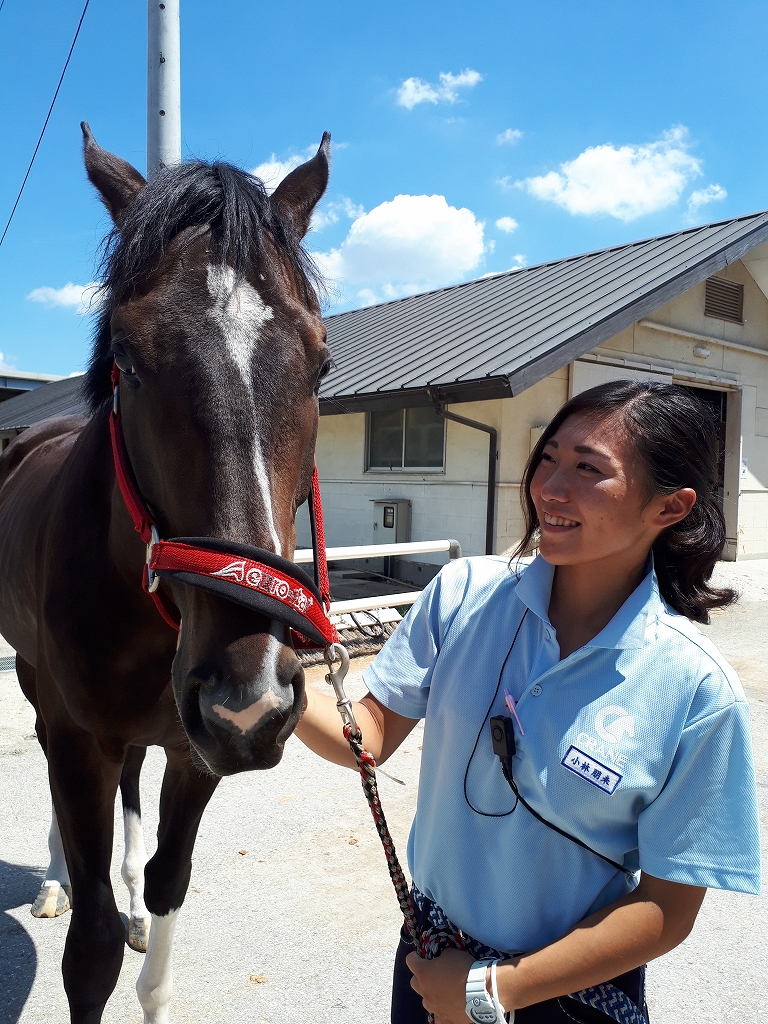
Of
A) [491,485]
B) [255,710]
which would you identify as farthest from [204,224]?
[491,485]

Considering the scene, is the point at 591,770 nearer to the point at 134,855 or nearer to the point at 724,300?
the point at 134,855

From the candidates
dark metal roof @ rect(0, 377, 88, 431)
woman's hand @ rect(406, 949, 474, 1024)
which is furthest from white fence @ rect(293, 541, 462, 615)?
dark metal roof @ rect(0, 377, 88, 431)

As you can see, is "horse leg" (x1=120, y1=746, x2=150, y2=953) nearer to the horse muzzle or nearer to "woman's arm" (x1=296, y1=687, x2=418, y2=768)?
"woman's arm" (x1=296, y1=687, x2=418, y2=768)

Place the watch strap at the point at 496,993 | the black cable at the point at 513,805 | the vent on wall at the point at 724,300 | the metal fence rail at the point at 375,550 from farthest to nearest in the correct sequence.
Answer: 1. the vent on wall at the point at 724,300
2. the metal fence rail at the point at 375,550
3. the black cable at the point at 513,805
4. the watch strap at the point at 496,993

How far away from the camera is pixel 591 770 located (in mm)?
1143

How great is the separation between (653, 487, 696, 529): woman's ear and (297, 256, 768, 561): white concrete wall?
7227 mm

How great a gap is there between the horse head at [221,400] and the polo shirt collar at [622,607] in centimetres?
47

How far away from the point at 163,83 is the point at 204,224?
342 cm

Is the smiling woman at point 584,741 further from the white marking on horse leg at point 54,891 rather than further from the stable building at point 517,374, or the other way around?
the stable building at point 517,374

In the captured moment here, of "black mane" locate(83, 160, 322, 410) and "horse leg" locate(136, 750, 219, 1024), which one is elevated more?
"black mane" locate(83, 160, 322, 410)

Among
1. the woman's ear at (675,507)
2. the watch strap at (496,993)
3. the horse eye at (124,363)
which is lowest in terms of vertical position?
the watch strap at (496,993)

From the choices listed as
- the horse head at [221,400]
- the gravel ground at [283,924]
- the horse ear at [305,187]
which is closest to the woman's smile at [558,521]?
the horse head at [221,400]

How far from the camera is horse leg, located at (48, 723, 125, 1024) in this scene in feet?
6.40

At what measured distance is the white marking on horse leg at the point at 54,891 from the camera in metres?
2.68
